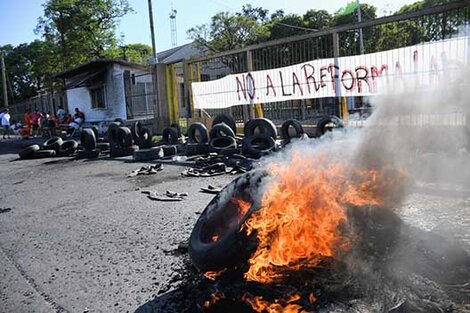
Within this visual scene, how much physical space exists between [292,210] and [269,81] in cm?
956

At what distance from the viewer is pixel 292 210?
3205 mm

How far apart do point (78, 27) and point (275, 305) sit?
3376 centimetres

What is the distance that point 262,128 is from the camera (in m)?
10.3

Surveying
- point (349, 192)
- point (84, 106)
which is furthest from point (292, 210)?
point (84, 106)

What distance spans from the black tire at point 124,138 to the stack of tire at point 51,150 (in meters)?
2.48

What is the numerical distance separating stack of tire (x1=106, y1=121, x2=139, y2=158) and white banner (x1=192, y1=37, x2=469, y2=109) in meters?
3.27

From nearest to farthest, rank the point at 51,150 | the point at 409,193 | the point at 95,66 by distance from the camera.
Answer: the point at 409,193 < the point at 51,150 < the point at 95,66

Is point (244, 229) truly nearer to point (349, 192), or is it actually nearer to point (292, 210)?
point (292, 210)

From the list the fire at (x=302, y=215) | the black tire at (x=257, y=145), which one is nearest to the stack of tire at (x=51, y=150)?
the black tire at (x=257, y=145)

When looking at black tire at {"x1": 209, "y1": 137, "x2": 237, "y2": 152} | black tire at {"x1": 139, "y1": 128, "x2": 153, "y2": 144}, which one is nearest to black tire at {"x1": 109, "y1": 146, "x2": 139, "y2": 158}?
black tire at {"x1": 139, "y1": 128, "x2": 153, "y2": 144}

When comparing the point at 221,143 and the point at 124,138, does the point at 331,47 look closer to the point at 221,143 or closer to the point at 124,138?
the point at 221,143

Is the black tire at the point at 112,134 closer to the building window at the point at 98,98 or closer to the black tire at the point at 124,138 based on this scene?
the black tire at the point at 124,138

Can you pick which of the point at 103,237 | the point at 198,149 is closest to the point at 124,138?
the point at 198,149

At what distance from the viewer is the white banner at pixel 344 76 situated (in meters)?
7.77
